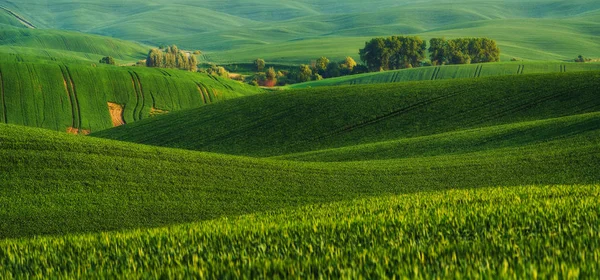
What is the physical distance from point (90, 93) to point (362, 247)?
82.5 meters

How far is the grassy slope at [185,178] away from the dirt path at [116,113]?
49966 mm

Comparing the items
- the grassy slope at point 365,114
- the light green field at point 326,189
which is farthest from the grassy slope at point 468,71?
the light green field at point 326,189

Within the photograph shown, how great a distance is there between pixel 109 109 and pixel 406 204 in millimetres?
74653

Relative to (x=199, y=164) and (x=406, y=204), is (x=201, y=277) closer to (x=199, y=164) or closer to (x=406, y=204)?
(x=406, y=204)

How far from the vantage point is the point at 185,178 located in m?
30.2

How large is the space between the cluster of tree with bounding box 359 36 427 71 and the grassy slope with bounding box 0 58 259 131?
41.2 metres

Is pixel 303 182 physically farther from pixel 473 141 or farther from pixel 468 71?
pixel 468 71

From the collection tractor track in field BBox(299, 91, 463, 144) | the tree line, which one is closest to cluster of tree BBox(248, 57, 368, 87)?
the tree line

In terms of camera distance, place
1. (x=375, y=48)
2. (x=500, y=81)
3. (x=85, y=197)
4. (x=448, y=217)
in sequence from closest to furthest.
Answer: (x=448, y=217) < (x=85, y=197) < (x=500, y=81) < (x=375, y=48)

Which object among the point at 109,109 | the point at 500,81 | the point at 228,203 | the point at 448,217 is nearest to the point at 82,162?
the point at 228,203

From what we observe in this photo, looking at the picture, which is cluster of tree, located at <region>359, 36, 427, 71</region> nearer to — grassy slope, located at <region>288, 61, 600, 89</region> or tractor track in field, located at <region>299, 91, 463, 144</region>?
grassy slope, located at <region>288, 61, 600, 89</region>

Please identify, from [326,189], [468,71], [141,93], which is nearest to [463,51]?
[468,71]

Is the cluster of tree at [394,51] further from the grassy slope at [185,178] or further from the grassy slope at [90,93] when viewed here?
the grassy slope at [185,178]

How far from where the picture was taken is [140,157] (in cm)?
3306
